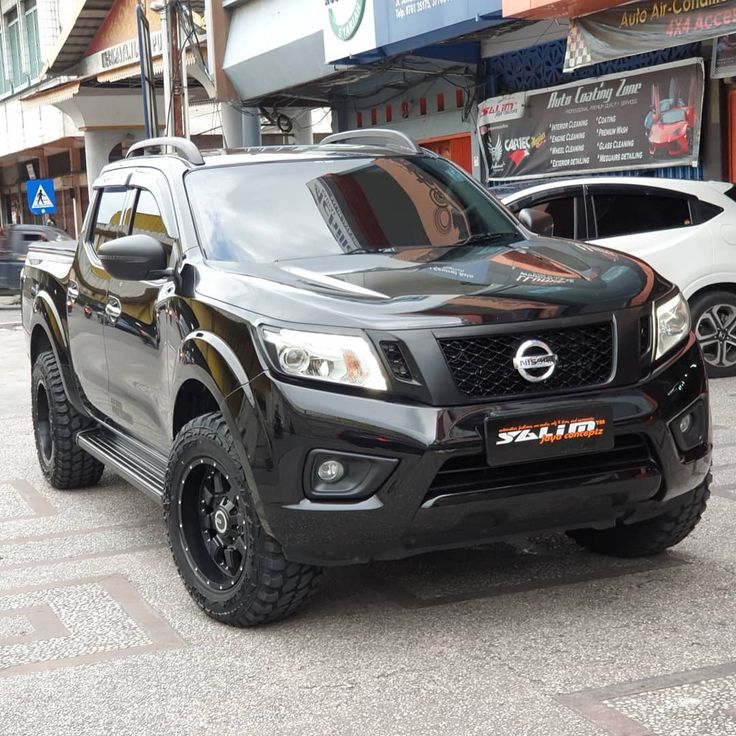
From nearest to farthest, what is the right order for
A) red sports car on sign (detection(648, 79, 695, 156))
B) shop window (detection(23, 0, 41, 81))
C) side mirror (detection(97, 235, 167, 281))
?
side mirror (detection(97, 235, 167, 281))
red sports car on sign (detection(648, 79, 695, 156))
shop window (detection(23, 0, 41, 81))

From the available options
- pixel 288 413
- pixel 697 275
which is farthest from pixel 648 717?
pixel 697 275

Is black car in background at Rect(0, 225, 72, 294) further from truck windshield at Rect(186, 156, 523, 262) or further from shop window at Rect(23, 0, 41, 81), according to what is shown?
truck windshield at Rect(186, 156, 523, 262)

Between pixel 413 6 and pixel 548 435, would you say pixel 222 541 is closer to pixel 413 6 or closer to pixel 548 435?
pixel 548 435

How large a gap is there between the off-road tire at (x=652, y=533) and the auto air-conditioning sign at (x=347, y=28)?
1191 centimetres

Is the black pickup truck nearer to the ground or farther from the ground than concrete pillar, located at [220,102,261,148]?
nearer to the ground

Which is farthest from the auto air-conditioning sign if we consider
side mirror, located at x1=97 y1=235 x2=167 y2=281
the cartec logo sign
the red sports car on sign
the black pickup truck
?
side mirror, located at x1=97 y1=235 x2=167 y2=281

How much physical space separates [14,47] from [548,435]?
4227 centimetres

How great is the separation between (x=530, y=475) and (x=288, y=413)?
2.71 feet

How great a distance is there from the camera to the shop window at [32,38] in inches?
1577

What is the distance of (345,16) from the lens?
54.7ft

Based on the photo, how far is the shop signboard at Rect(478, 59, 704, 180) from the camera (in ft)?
43.9

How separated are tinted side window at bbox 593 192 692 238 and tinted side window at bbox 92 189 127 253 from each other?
5003 millimetres

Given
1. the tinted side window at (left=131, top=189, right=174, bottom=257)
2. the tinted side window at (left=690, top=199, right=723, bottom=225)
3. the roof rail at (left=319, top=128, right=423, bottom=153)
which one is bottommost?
the tinted side window at (left=690, top=199, right=723, bottom=225)

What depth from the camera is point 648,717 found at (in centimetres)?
345
